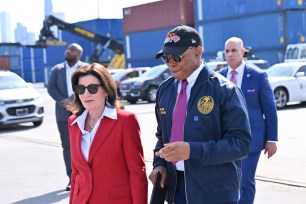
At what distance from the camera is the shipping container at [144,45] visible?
39422mm

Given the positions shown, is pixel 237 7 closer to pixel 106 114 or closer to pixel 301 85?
pixel 301 85

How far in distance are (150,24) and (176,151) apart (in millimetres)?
38403

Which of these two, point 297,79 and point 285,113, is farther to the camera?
point 297,79

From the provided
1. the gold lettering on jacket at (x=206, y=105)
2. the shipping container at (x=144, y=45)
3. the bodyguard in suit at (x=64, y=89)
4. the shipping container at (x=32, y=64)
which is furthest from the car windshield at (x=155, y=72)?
the shipping container at (x=32, y=64)

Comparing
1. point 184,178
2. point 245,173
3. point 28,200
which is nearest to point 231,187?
point 184,178

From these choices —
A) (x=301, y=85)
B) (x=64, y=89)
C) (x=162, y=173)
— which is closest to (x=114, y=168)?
(x=162, y=173)

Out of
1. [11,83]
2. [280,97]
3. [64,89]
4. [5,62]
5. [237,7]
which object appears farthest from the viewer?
[5,62]

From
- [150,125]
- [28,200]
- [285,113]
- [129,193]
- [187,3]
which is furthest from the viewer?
[187,3]

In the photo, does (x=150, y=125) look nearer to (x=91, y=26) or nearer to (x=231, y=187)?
(x=231, y=187)

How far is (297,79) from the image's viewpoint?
55.9 ft

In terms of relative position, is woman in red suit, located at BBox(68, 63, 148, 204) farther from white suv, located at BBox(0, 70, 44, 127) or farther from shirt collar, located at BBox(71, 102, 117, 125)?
white suv, located at BBox(0, 70, 44, 127)

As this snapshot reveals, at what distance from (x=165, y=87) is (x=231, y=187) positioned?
2.41 feet

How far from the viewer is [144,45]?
134 ft

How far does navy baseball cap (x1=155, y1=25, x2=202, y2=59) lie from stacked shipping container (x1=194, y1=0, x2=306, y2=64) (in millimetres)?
27277
